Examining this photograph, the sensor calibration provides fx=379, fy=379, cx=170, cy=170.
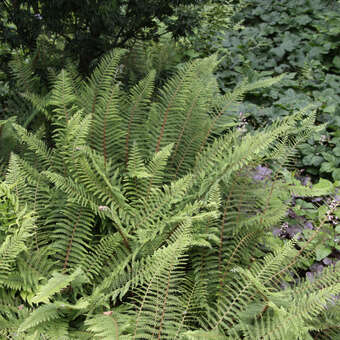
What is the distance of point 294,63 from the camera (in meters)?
4.03

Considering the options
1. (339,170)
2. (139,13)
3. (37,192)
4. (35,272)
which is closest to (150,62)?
(139,13)

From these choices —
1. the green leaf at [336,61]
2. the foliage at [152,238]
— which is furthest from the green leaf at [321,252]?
the green leaf at [336,61]

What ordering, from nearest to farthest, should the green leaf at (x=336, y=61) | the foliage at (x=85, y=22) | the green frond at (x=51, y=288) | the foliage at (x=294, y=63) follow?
1. the green frond at (x=51, y=288)
2. the foliage at (x=85, y=22)
3. the foliage at (x=294, y=63)
4. the green leaf at (x=336, y=61)

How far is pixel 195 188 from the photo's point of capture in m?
2.30

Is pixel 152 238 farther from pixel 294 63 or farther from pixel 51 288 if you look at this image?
pixel 294 63

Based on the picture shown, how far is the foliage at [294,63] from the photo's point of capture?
3076 mm

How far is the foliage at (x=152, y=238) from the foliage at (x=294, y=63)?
0.70 metres

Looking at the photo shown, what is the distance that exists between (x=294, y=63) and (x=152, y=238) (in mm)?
2966

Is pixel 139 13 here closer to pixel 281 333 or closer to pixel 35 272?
pixel 35 272

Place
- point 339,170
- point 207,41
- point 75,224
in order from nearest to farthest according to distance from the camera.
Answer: point 75,224 → point 339,170 → point 207,41

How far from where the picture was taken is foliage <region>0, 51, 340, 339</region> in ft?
5.50

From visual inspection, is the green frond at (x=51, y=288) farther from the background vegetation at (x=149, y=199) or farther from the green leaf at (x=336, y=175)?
the green leaf at (x=336, y=175)

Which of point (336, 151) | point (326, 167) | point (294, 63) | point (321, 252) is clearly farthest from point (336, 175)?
point (294, 63)

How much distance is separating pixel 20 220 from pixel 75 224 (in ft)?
0.91
